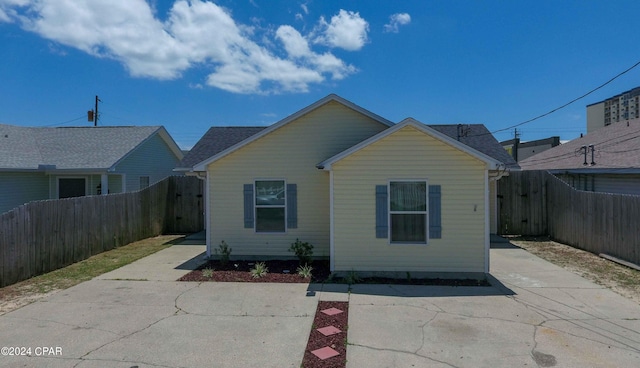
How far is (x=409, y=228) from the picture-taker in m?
8.52

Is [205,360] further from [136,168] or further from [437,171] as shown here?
[136,168]

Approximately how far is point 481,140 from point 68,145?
1836cm

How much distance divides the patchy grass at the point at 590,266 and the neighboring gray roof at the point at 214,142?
10616 millimetres

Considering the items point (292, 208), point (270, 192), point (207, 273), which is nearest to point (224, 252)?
point (207, 273)

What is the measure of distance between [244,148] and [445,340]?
705cm

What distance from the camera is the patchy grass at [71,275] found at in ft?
22.3

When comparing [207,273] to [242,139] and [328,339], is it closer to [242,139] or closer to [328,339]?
[328,339]

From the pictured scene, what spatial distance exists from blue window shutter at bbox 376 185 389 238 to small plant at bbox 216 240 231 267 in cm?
401

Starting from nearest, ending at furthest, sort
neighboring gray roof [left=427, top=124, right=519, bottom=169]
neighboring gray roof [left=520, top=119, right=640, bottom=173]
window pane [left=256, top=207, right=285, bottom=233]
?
window pane [left=256, top=207, right=285, bottom=233] < neighboring gray roof [left=520, top=119, right=640, bottom=173] < neighboring gray roof [left=427, top=124, right=519, bottom=169]

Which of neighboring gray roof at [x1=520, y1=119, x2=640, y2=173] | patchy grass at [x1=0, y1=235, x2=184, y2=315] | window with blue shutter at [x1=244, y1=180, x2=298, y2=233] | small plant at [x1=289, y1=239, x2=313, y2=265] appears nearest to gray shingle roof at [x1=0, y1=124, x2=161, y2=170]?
patchy grass at [x1=0, y1=235, x2=184, y2=315]

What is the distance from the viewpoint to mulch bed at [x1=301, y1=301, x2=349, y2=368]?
448 centimetres

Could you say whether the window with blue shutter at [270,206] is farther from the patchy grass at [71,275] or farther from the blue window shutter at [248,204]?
the patchy grass at [71,275]

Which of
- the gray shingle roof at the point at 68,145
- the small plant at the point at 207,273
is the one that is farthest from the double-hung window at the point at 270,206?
the gray shingle roof at the point at 68,145

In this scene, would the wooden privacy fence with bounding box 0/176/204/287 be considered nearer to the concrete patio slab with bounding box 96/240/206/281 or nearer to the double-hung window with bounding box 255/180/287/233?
the concrete patio slab with bounding box 96/240/206/281
